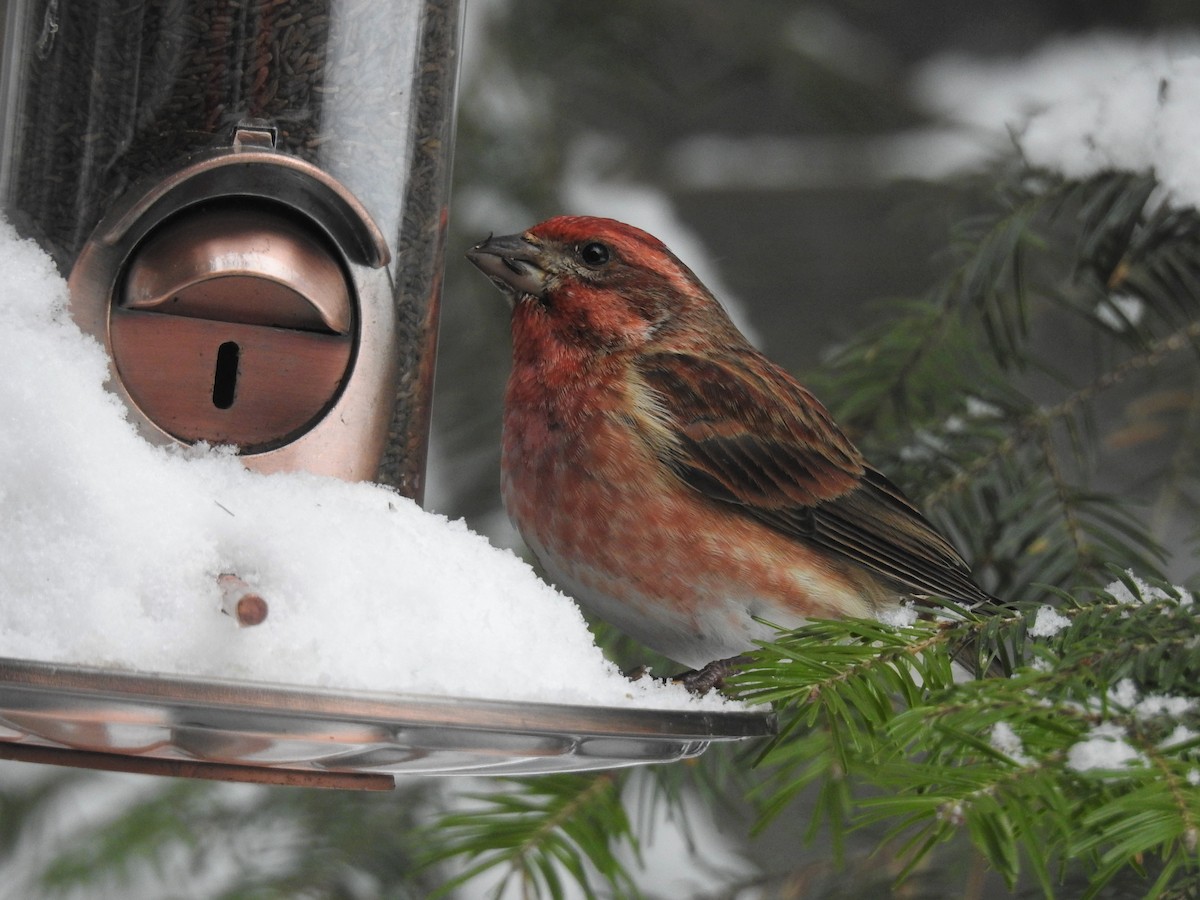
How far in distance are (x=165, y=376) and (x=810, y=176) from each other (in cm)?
354

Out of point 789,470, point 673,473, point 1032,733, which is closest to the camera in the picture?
point 1032,733

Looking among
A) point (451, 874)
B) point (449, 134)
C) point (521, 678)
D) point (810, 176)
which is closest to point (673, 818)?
point (451, 874)

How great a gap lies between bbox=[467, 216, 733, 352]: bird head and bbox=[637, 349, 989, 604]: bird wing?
0.13 meters

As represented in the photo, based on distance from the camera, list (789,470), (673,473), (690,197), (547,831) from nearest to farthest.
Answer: (547,831) → (673,473) → (789,470) → (690,197)

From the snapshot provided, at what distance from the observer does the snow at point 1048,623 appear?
2156mm

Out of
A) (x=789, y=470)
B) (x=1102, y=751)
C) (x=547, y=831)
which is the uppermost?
(x=789, y=470)

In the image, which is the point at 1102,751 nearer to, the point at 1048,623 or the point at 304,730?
the point at 1048,623

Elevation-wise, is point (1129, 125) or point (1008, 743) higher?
point (1129, 125)

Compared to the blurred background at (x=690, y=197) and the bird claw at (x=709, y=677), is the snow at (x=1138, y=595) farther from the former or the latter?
the blurred background at (x=690, y=197)

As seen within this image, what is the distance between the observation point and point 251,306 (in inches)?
103

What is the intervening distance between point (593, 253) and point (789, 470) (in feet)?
2.22

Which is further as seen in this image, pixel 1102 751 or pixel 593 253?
pixel 593 253

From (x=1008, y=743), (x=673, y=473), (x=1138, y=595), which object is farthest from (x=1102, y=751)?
(x=673, y=473)

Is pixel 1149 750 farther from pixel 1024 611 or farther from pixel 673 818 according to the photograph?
pixel 673 818
